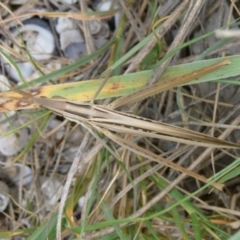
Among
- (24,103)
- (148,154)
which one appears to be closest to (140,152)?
(148,154)

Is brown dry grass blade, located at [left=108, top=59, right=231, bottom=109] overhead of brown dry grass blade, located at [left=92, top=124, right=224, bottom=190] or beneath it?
overhead

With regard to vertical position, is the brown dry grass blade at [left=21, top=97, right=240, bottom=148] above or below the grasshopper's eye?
below

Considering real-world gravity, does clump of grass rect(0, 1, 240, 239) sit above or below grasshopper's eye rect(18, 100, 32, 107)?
below

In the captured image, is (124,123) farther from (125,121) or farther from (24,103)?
(24,103)

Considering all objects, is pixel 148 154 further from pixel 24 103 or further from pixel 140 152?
pixel 24 103

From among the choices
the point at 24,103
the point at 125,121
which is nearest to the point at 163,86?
the point at 125,121

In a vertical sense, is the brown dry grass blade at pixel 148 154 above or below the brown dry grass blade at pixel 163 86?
below

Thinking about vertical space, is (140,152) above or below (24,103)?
below

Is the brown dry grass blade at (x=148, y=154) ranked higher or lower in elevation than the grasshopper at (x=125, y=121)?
lower

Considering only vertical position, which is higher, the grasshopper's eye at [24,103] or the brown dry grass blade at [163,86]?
the grasshopper's eye at [24,103]

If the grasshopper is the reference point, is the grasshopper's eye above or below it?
above

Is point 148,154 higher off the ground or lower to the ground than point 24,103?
lower
